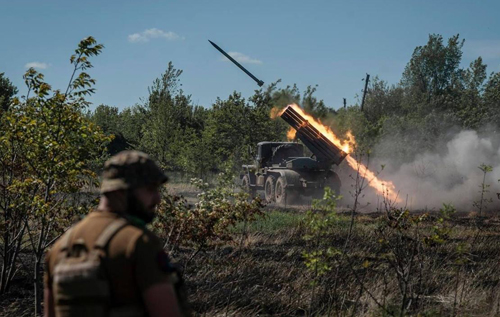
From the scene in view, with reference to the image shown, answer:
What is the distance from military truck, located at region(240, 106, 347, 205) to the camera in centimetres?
2081

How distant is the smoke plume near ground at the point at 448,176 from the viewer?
78.1 ft

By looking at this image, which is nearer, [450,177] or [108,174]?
[108,174]

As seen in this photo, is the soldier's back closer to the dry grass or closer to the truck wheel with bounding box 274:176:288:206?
the dry grass

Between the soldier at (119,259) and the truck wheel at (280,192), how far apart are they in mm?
18751

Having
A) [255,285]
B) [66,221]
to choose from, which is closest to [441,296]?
[255,285]

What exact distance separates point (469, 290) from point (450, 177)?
1967 centimetres

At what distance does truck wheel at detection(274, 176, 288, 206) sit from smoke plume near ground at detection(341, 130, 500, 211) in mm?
3368

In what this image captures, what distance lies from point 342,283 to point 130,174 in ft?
19.6

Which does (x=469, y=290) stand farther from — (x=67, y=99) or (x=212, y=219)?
(x=67, y=99)

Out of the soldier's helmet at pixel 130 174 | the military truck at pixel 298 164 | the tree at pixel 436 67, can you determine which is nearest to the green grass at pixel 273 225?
the military truck at pixel 298 164

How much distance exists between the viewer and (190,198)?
2308 cm

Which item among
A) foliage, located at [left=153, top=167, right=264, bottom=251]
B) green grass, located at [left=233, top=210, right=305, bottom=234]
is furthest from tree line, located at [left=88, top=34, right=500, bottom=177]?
foliage, located at [left=153, top=167, right=264, bottom=251]

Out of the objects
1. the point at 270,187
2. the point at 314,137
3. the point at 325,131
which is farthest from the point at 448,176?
the point at 270,187

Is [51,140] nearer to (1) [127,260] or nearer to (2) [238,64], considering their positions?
(1) [127,260]
